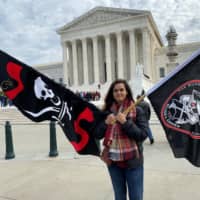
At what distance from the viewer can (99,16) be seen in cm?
4594

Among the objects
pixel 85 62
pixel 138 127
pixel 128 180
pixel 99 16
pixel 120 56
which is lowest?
pixel 128 180

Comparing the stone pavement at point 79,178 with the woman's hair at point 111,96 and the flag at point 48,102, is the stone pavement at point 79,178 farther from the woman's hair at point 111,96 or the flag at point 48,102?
the woman's hair at point 111,96

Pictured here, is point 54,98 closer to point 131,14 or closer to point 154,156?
point 154,156

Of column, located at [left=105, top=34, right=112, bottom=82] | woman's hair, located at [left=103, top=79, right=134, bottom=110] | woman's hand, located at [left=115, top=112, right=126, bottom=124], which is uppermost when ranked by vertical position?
column, located at [left=105, top=34, right=112, bottom=82]

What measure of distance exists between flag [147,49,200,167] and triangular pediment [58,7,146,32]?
142ft

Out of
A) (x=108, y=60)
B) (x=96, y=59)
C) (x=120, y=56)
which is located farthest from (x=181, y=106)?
(x=96, y=59)

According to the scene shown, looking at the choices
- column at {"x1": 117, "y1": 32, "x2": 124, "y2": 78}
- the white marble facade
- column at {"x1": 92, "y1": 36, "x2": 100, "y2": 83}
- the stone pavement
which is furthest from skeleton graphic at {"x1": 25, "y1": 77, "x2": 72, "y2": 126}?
column at {"x1": 92, "y1": 36, "x2": 100, "y2": 83}

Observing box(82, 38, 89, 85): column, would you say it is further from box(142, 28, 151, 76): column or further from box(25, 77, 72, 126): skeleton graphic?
box(25, 77, 72, 126): skeleton graphic

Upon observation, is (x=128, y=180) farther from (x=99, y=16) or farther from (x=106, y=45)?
(x=99, y=16)

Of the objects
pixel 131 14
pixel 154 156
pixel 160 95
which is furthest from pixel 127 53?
pixel 160 95

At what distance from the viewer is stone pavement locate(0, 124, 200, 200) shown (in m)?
3.44

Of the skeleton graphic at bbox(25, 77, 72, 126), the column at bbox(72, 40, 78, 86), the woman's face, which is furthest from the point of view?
the column at bbox(72, 40, 78, 86)

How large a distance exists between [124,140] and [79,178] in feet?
7.93

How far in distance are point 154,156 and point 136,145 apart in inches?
145
